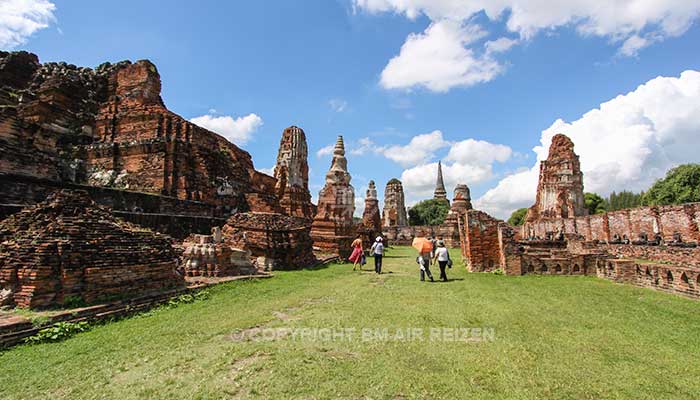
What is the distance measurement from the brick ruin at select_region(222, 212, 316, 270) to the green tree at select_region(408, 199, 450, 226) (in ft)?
164

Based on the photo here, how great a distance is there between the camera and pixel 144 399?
8.80 feet

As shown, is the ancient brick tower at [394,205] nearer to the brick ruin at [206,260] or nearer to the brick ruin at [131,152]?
the brick ruin at [131,152]

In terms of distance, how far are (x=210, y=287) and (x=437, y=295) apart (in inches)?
181

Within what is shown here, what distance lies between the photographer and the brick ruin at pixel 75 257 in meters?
4.84

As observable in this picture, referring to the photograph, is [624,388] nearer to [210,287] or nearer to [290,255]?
[210,287]

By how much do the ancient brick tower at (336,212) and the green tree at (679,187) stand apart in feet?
107

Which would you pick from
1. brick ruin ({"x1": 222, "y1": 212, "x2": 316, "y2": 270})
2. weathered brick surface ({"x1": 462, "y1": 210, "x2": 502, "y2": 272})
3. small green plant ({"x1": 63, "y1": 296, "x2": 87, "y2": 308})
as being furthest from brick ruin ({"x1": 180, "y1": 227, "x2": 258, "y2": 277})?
weathered brick surface ({"x1": 462, "y1": 210, "x2": 502, "y2": 272})

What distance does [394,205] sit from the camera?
41938 millimetres

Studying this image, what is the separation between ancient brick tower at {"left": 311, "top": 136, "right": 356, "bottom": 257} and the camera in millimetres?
15359

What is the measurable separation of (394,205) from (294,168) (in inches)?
799

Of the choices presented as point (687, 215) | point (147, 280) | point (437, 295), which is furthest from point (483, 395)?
point (687, 215)

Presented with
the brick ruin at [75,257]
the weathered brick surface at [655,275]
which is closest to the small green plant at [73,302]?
the brick ruin at [75,257]

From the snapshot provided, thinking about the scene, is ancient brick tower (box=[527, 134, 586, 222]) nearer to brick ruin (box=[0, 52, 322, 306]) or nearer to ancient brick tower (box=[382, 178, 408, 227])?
ancient brick tower (box=[382, 178, 408, 227])

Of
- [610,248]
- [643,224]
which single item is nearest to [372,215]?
[610,248]
